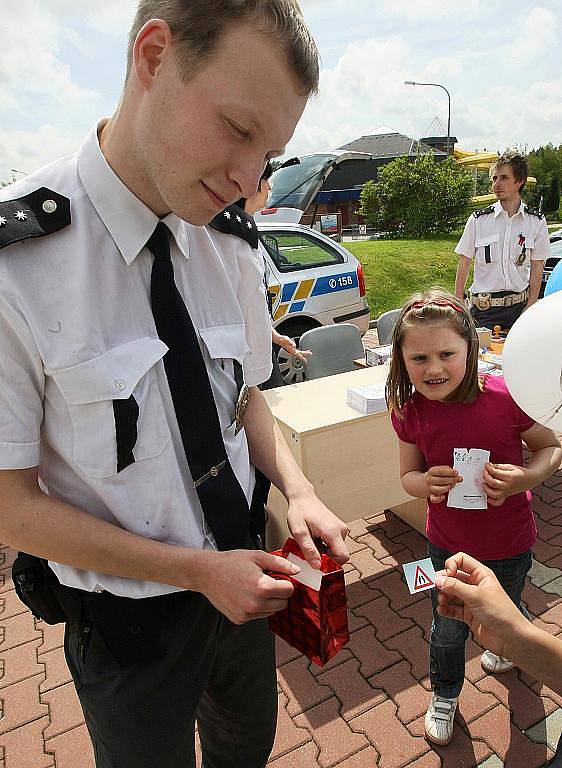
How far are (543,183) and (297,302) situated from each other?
3469 cm

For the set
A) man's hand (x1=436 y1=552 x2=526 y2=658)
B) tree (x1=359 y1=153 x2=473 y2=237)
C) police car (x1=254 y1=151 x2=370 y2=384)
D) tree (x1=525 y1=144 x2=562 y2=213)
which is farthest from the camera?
tree (x1=525 y1=144 x2=562 y2=213)

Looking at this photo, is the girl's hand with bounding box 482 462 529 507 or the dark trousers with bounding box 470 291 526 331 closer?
the girl's hand with bounding box 482 462 529 507

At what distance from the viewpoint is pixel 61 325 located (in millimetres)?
932

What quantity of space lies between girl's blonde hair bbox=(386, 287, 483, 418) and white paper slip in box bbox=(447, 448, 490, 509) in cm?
18

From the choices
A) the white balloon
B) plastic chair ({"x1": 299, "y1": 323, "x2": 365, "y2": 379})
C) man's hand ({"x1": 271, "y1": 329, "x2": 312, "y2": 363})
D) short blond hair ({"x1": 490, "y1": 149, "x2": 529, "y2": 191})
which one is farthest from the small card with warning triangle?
short blond hair ({"x1": 490, "y1": 149, "x2": 529, "y2": 191})

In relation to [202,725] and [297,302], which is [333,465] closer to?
[202,725]

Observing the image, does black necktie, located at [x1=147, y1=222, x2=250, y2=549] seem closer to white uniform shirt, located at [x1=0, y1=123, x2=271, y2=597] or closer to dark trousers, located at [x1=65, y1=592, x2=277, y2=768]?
white uniform shirt, located at [x1=0, y1=123, x2=271, y2=597]

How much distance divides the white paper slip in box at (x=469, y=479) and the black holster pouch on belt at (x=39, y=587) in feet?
3.99

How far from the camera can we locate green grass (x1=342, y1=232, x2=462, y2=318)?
404 inches

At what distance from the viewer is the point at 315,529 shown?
1287 millimetres

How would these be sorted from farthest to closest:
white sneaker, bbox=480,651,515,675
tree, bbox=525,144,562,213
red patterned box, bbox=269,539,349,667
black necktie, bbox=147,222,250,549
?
tree, bbox=525,144,562,213, white sneaker, bbox=480,651,515,675, red patterned box, bbox=269,539,349,667, black necktie, bbox=147,222,250,549

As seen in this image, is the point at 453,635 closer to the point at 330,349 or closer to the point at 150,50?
the point at 150,50

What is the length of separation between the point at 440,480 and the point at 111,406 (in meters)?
1.17

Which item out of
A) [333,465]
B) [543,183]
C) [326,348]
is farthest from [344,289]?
[543,183]
